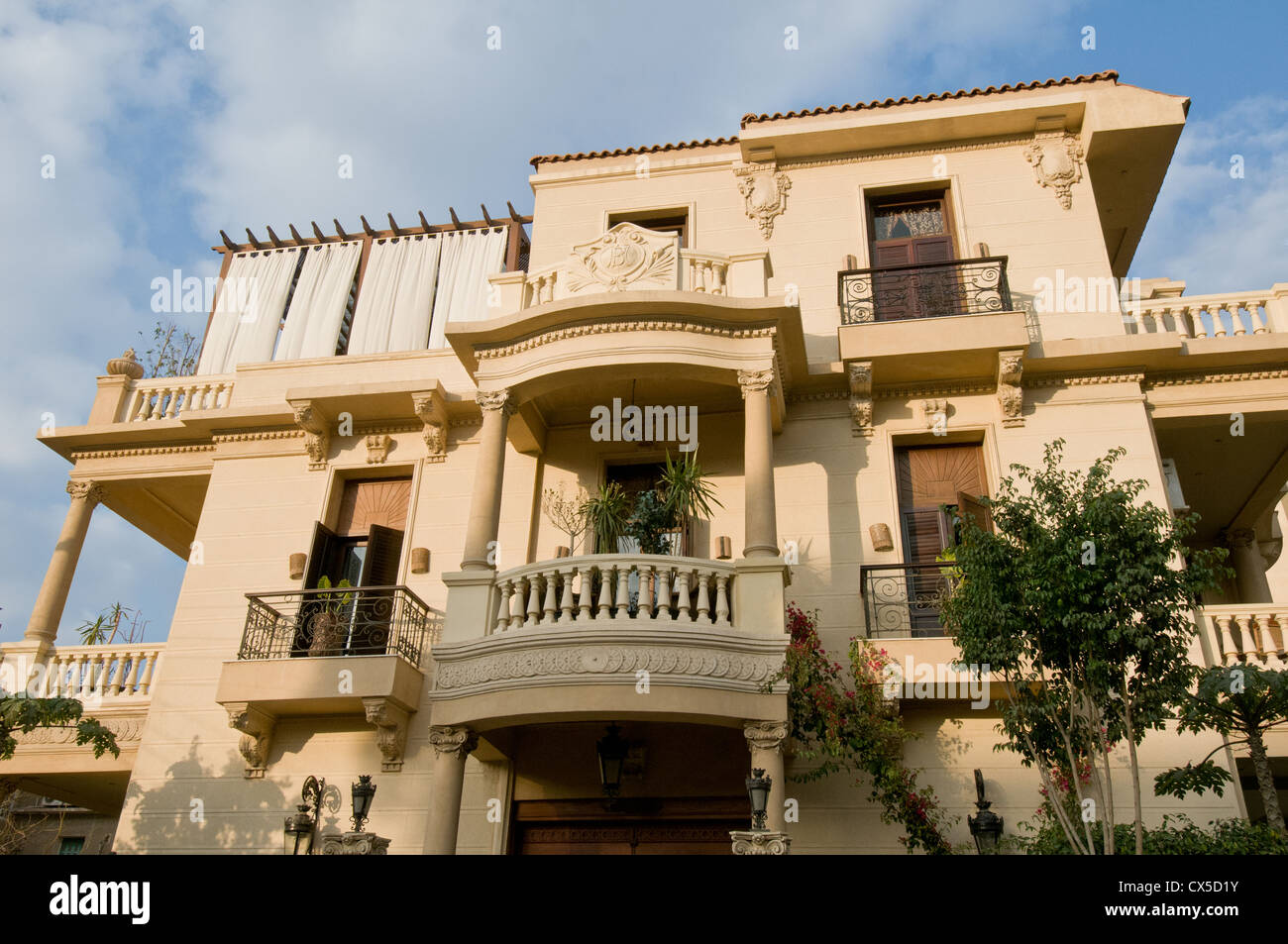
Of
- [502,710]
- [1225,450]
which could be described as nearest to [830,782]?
[502,710]

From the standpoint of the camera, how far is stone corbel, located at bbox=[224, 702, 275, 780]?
10797 millimetres

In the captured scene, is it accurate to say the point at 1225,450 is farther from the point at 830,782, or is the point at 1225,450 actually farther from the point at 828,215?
the point at 830,782

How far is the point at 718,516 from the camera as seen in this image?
459 inches

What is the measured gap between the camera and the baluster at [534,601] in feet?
31.2

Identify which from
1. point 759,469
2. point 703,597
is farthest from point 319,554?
point 759,469

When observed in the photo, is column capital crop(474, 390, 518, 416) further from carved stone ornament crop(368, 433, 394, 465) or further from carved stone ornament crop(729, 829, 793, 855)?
carved stone ornament crop(729, 829, 793, 855)

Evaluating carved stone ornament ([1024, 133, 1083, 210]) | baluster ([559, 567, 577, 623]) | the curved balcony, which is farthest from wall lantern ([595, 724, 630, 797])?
carved stone ornament ([1024, 133, 1083, 210])

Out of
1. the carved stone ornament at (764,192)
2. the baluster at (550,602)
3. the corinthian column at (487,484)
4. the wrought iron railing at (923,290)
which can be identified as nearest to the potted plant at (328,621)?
the corinthian column at (487,484)

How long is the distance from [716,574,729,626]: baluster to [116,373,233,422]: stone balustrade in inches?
319

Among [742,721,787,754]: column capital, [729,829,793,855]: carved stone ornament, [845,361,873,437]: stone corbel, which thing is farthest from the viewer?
[845,361,873,437]: stone corbel

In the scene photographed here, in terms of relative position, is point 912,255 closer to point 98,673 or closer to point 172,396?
point 172,396

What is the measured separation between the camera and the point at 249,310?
583 inches

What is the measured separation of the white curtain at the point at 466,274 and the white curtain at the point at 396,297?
18 cm

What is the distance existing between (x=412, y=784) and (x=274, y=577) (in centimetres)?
338
